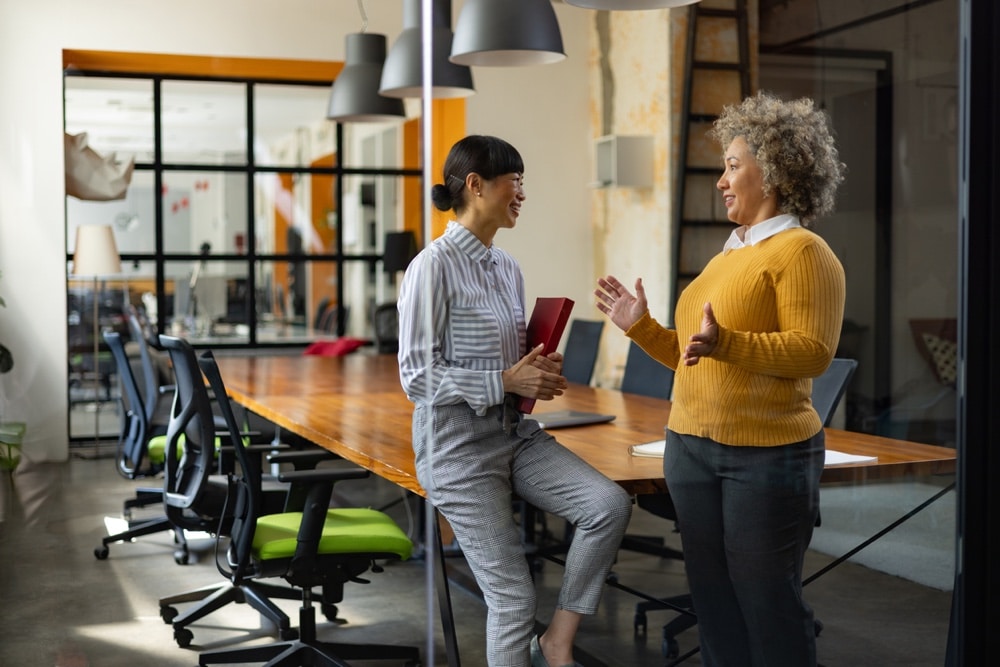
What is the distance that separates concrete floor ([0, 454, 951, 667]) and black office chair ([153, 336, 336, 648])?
9cm

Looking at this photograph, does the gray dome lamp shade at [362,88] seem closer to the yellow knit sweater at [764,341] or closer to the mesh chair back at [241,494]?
the mesh chair back at [241,494]

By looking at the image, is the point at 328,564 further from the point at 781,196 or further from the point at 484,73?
the point at 781,196

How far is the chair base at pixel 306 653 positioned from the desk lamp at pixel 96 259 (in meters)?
0.82

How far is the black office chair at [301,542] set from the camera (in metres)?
3.29

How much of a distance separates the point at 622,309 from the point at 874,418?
2.68 feet

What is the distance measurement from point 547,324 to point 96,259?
1.36 metres

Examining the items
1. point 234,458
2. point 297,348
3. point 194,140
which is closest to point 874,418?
point 234,458

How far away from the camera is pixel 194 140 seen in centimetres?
347

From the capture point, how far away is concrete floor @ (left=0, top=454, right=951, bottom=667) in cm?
273


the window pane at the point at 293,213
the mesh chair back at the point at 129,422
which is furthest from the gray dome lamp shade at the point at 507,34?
the mesh chair back at the point at 129,422

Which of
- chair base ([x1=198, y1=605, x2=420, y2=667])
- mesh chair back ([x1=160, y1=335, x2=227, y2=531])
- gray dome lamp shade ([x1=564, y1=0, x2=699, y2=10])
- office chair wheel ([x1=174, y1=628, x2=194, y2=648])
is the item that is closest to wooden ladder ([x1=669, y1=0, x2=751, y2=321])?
gray dome lamp shade ([x1=564, y1=0, x2=699, y2=10])

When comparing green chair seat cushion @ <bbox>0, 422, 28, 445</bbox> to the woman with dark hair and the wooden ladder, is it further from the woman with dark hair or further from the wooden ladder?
the wooden ladder

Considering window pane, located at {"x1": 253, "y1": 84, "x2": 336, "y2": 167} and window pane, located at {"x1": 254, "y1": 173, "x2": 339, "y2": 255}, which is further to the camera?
window pane, located at {"x1": 253, "y1": 84, "x2": 336, "y2": 167}

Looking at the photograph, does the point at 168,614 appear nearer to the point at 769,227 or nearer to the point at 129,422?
the point at 129,422
